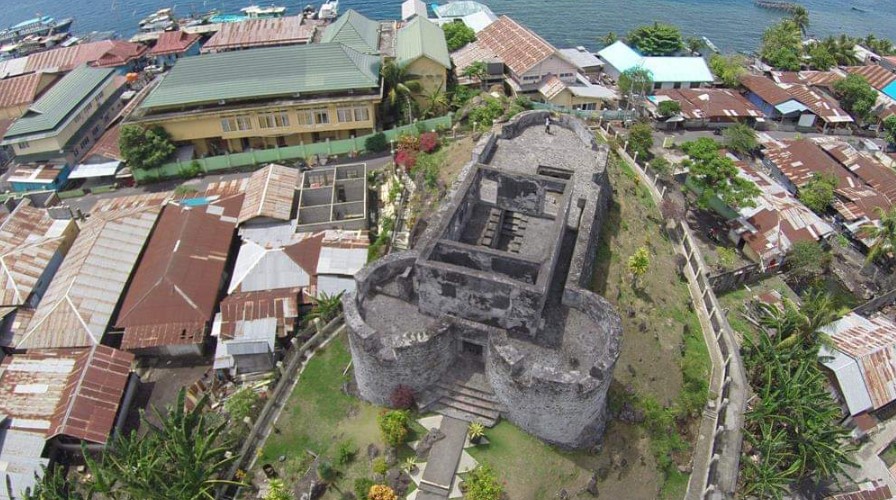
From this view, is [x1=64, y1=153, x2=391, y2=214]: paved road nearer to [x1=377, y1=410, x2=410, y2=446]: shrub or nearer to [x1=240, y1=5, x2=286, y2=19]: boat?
[x1=377, y1=410, x2=410, y2=446]: shrub

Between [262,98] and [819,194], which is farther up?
[262,98]

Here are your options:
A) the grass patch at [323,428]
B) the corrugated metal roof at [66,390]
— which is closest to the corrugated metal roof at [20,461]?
the corrugated metal roof at [66,390]

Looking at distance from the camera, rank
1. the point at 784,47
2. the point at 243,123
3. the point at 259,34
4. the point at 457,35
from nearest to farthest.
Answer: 1. the point at 243,123
2. the point at 457,35
3. the point at 259,34
4. the point at 784,47

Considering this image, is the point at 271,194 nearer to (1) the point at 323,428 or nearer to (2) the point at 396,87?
(2) the point at 396,87

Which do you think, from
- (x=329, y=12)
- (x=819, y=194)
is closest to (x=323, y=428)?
(x=819, y=194)

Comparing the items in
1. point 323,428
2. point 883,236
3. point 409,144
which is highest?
point 409,144

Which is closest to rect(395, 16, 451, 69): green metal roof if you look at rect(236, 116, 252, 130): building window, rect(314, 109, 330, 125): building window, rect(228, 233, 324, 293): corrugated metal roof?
rect(314, 109, 330, 125): building window
